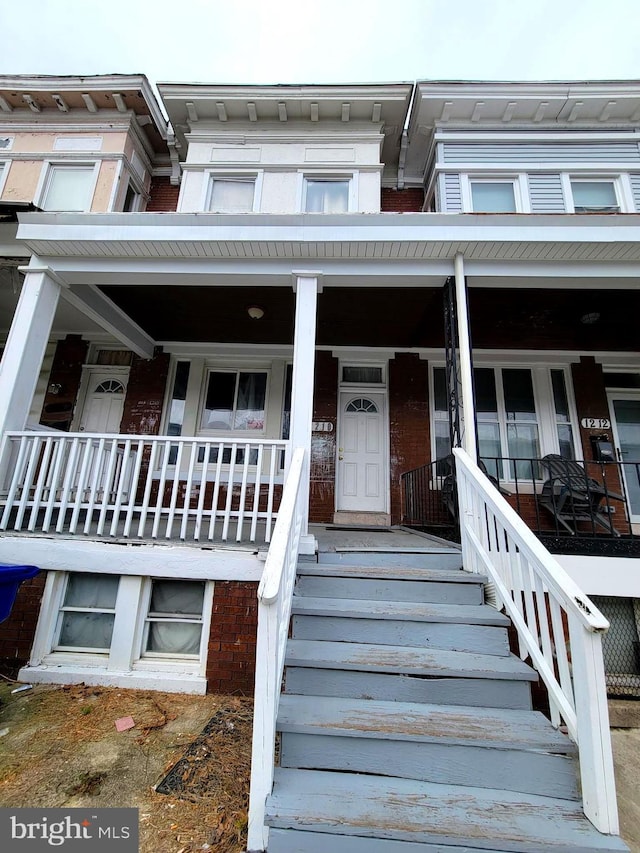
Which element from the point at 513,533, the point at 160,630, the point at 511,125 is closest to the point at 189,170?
the point at 511,125

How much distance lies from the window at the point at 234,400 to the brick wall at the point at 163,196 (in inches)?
129

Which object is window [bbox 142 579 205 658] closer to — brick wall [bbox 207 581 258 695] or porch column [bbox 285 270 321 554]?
brick wall [bbox 207 581 258 695]

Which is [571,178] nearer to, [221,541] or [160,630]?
[221,541]

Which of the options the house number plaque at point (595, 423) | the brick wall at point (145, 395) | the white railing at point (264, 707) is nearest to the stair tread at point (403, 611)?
the white railing at point (264, 707)

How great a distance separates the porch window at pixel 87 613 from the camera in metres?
3.52

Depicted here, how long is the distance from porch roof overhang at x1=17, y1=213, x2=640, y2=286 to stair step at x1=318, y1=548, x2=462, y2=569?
283 cm

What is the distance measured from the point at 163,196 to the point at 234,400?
4100mm

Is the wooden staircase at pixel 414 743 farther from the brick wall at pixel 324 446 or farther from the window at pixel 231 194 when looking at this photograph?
the window at pixel 231 194

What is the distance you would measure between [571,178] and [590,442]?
161 inches

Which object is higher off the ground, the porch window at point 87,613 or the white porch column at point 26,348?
the white porch column at point 26,348

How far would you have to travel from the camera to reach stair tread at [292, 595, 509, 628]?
2.52 meters

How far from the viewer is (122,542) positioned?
348cm

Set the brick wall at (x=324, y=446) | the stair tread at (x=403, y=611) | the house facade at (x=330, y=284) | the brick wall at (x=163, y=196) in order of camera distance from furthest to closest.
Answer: the brick wall at (x=163, y=196) → the brick wall at (x=324, y=446) → the house facade at (x=330, y=284) → the stair tread at (x=403, y=611)

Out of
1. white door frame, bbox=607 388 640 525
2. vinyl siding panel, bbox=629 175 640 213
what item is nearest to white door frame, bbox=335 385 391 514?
white door frame, bbox=607 388 640 525
